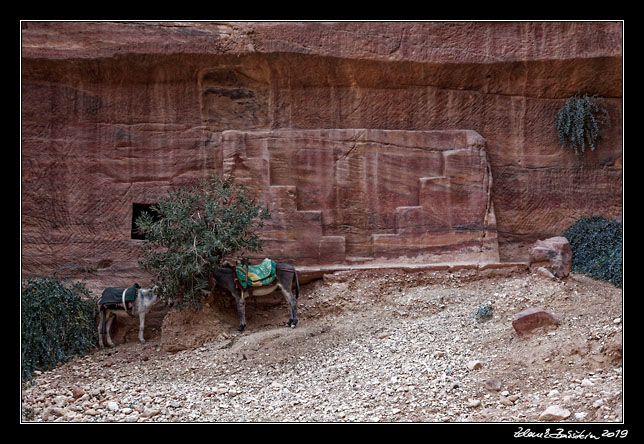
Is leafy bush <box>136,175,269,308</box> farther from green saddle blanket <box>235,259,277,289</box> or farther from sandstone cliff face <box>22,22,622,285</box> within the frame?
sandstone cliff face <box>22,22,622,285</box>

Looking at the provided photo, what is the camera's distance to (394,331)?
793 centimetres

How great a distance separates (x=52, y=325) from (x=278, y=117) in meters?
5.06

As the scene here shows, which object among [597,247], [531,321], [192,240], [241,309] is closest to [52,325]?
[192,240]

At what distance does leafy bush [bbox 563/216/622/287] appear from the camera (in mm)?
8750

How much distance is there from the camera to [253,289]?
28.4 feet

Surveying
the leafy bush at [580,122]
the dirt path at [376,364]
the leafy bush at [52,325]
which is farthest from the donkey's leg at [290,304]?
the leafy bush at [580,122]

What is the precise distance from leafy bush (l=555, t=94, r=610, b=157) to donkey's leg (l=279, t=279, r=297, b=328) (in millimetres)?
5774

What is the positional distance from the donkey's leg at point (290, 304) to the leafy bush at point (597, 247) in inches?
179

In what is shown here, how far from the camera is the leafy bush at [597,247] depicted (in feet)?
28.7

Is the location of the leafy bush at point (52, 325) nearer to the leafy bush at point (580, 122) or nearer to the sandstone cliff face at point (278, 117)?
the sandstone cliff face at point (278, 117)

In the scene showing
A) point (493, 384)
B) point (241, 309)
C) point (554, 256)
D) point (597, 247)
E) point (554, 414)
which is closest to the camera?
point (554, 414)

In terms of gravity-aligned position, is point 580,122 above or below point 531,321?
above

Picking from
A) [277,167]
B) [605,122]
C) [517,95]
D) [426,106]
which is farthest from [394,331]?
[605,122]

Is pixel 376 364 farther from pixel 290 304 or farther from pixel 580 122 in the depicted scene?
pixel 580 122
